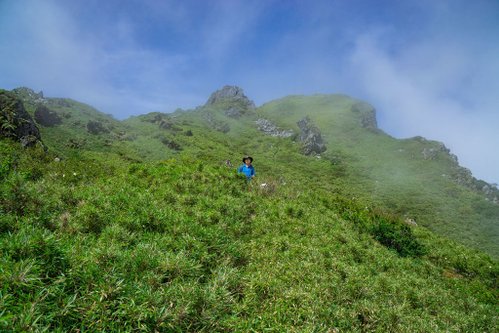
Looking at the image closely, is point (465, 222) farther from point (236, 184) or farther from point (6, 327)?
point (6, 327)

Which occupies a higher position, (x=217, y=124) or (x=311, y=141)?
(x=217, y=124)

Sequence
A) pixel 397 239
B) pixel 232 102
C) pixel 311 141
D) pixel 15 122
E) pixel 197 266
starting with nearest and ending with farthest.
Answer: pixel 197 266 < pixel 397 239 < pixel 15 122 < pixel 311 141 < pixel 232 102

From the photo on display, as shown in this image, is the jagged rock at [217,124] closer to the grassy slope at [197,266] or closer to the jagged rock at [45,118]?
the jagged rock at [45,118]

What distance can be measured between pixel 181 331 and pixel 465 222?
50199mm

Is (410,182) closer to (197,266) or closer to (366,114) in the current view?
(197,266)

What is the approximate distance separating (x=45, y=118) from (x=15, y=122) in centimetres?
3771

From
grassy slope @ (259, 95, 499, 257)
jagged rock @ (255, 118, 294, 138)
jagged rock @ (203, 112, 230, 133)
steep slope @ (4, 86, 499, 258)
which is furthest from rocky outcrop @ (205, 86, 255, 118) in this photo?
grassy slope @ (259, 95, 499, 257)

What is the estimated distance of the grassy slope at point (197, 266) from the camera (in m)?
4.24

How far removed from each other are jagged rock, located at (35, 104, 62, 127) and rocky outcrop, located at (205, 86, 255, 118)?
95.1 m

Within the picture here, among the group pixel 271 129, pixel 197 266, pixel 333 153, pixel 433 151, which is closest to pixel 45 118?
pixel 197 266

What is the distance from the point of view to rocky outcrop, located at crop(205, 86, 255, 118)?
→ 153 metres

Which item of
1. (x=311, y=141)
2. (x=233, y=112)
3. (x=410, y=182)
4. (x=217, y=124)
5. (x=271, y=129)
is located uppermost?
(x=233, y=112)

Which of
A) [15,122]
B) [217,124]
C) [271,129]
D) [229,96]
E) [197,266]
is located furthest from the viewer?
[229,96]

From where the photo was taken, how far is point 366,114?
14312 cm
